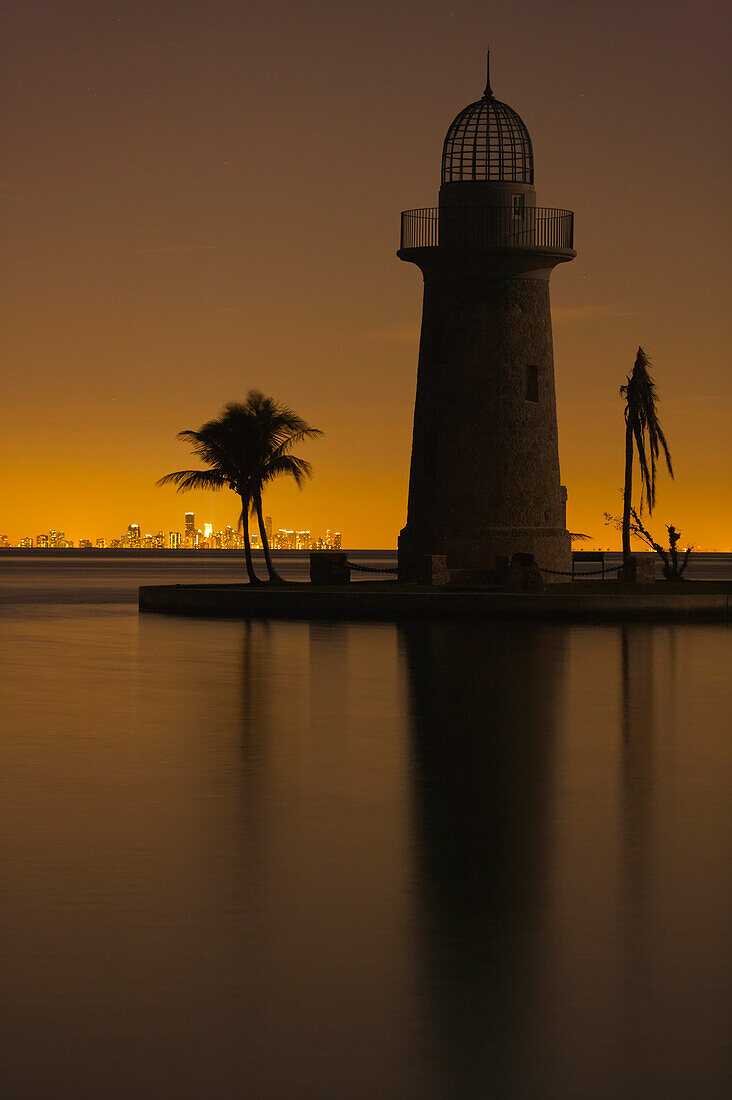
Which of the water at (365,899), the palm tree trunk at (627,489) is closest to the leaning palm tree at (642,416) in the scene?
the palm tree trunk at (627,489)

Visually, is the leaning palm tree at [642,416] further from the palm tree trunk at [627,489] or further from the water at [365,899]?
the water at [365,899]

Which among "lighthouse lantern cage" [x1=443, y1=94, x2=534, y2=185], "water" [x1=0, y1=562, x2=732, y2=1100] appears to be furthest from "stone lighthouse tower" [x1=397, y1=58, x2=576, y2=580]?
"water" [x1=0, y1=562, x2=732, y2=1100]

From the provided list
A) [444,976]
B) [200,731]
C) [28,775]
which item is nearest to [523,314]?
[200,731]

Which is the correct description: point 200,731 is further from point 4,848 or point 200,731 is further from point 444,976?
point 444,976

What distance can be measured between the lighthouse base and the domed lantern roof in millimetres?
8391

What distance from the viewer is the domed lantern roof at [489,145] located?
4234 cm

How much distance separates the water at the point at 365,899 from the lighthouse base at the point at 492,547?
21.9m

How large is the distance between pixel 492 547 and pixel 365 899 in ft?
109

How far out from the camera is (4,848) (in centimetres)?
1020

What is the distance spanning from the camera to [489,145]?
42.6 m

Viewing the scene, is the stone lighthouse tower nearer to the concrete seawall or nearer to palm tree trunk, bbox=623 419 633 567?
the concrete seawall

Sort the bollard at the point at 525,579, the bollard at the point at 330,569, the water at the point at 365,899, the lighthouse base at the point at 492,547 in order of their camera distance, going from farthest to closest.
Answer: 1. the bollard at the point at 330,569
2. the lighthouse base at the point at 492,547
3. the bollard at the point at 525,579
4. the water at the point at 365,899

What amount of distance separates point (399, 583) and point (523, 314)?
23.5 feet

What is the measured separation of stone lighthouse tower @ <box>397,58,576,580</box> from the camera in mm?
41844
